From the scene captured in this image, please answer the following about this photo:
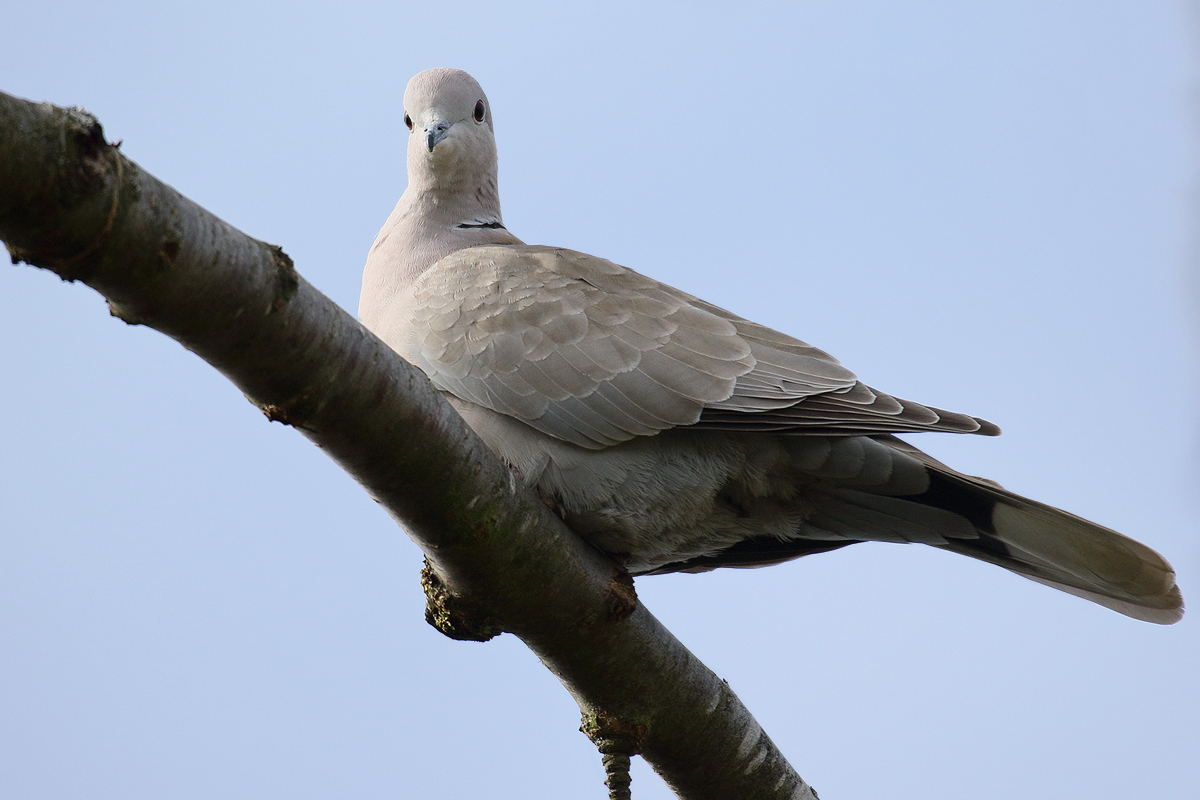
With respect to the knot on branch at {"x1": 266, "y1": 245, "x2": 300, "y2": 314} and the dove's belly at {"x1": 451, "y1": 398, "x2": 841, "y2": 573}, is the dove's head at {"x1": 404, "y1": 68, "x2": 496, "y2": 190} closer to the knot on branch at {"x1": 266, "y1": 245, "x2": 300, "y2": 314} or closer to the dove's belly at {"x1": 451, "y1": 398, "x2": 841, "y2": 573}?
the dove's belly at {"x1": 451, "y1": 398, "x2": 841, "y2": 573}

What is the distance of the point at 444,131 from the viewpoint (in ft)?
13.8

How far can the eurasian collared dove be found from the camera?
3188mm

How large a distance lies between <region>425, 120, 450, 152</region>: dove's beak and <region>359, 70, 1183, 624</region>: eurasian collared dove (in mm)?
780

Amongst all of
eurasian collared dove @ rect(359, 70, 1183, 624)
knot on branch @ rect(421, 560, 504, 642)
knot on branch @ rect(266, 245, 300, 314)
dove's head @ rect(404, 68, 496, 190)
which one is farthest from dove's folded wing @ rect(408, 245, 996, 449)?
knot on branch @ rect(266, 245, 300, 314)

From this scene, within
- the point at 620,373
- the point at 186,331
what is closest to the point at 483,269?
the point at 620,373

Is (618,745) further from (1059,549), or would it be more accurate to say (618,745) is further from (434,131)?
(434,131)

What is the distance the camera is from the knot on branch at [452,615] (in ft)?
9.36

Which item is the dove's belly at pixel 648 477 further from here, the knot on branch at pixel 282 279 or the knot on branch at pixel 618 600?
the knot on branch at pixel 282 279

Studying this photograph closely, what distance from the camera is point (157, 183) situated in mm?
1852

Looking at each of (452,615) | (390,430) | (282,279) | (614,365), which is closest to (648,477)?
(614,365)

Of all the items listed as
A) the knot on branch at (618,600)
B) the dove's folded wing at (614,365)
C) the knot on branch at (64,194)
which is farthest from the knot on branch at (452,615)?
the knot on branch at (64,194)

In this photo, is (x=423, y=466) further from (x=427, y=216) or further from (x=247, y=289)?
(x=427, y=216)

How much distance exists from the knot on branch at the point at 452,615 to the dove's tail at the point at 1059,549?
1.37 metres

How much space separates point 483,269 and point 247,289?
162cm
